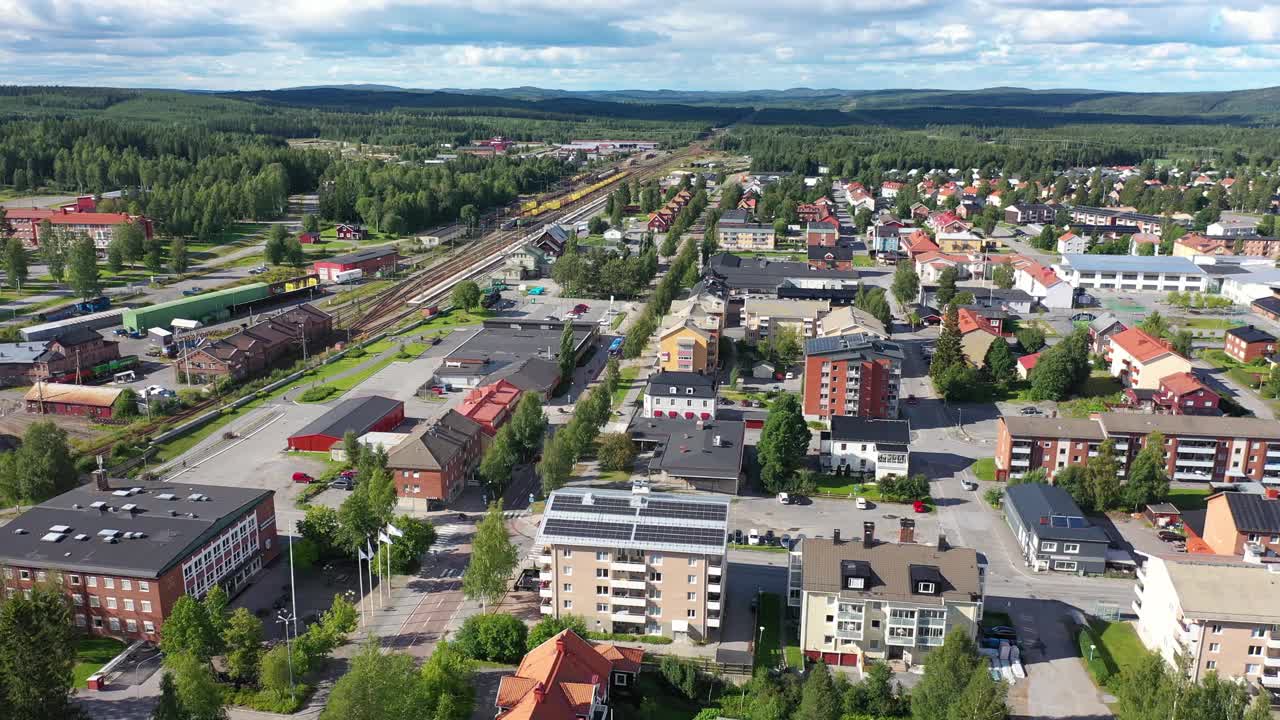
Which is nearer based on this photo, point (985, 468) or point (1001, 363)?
point (985, 468)

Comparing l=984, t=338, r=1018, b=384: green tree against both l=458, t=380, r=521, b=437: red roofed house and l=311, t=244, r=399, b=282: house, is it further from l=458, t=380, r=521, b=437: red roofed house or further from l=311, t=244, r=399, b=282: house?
l=311, t=244, r=399, b=282: house

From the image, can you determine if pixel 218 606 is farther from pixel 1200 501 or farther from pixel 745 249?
pixel 745 249

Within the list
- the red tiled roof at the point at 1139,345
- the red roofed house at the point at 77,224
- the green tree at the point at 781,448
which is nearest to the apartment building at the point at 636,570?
the green tree at the point at 781,448

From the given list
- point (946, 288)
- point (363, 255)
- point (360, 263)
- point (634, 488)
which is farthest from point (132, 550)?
point (946, 288)

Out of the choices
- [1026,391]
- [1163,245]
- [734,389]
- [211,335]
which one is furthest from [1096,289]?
[211,335]

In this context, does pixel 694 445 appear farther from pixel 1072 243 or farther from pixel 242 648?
pixel 1072 243

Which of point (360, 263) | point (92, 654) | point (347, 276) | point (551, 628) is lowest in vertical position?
point (92, 654)

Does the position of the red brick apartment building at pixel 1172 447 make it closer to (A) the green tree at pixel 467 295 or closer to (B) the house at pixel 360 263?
(A) the green tree at pixel 467 295
